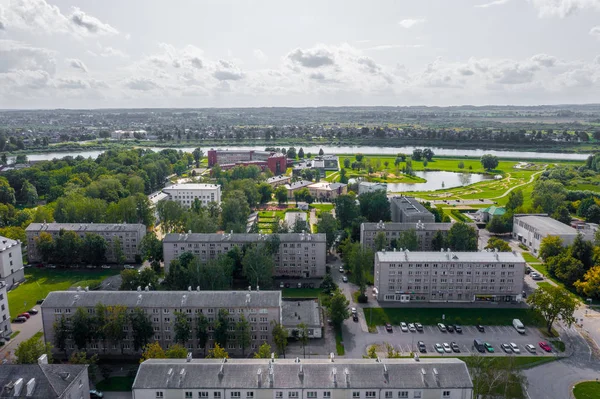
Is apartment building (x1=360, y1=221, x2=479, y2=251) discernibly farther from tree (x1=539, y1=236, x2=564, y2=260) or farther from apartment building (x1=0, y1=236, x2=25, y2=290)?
apartment building (x1=0, y1=236, x2=25, y2=290)

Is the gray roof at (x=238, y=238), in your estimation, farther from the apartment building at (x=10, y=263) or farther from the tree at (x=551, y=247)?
the tree at (x=551, y=247)

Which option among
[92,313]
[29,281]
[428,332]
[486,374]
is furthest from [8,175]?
[486,374]

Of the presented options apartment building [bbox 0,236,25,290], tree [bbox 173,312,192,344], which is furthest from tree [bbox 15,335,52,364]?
apartment building [bbox 0,236,25,290]

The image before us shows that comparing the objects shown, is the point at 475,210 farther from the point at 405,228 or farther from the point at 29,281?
the point at 29,281

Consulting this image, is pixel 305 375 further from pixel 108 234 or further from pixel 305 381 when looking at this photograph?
pixel 108 234

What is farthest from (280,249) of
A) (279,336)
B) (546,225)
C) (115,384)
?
(546,225)

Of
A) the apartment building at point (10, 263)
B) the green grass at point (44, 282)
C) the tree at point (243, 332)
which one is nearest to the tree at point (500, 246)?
the tree at point (243, 332)
